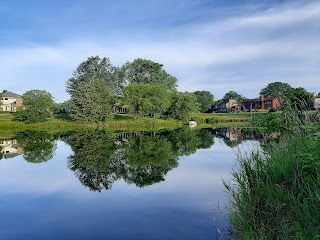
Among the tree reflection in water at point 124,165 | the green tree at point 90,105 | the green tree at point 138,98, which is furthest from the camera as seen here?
the green tree at point 138,98

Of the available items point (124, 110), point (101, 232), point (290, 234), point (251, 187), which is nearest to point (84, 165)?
point (101, 232)

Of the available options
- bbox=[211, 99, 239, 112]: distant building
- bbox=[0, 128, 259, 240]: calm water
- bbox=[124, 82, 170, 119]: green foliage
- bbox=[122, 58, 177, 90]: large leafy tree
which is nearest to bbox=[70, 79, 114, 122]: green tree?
bbox=[124, 82, 170, 119]: green foliage

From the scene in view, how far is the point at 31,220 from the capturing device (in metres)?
10.7

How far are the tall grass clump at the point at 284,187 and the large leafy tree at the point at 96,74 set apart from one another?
91304 millimetres

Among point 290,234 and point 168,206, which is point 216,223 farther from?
point 290,234

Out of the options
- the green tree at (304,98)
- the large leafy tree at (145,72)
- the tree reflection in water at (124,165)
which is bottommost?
the tree reflection in water at (124,165)

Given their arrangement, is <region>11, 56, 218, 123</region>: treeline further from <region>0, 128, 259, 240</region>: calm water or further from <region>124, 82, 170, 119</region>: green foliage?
<region>0, 128, 259, 240</region>: calm water

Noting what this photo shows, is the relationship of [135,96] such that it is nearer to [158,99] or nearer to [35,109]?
[158,99]

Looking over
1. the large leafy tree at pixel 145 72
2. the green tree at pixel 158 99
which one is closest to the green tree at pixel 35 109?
the green tree at pixel 158 99

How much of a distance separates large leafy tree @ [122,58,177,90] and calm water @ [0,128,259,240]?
234ft

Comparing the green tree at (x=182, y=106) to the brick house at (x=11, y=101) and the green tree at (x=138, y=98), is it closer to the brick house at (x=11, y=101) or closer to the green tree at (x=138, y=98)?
the green tree at (x=138, y=98)

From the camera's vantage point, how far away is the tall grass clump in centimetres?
554

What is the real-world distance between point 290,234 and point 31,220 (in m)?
8.43

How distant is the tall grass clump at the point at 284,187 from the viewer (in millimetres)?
5535
